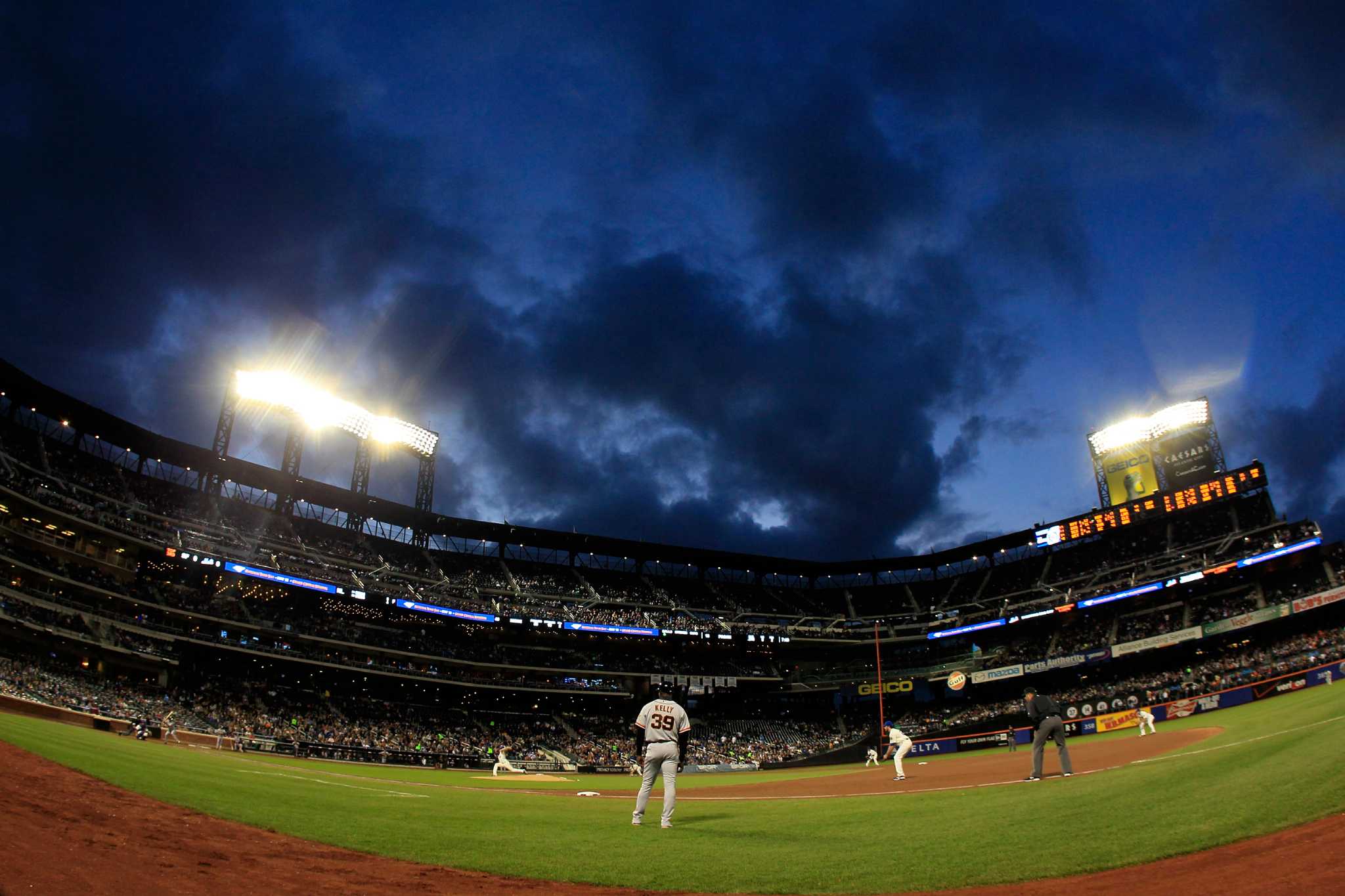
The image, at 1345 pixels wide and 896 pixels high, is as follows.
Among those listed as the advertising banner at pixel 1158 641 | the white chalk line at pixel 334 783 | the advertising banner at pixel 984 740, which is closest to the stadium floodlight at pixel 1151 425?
the advertising banner at pixel 1158 641

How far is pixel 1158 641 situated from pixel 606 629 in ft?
133

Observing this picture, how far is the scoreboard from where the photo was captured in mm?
56469

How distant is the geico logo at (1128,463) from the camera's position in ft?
211

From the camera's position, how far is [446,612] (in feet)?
189

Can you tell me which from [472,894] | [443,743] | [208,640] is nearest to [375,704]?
[443,743]

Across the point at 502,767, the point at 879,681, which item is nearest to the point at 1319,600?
the point at 879,681

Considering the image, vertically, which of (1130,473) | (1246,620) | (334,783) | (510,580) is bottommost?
(334,783)

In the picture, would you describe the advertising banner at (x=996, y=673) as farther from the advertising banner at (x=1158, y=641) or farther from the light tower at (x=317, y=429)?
the light tower at (x=317, y=429)

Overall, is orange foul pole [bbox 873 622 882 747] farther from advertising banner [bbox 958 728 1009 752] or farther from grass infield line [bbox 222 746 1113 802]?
grass infield line [bbox 222 746 1113 802]

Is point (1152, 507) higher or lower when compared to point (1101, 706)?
higher

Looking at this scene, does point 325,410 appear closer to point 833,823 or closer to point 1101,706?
point 833,823

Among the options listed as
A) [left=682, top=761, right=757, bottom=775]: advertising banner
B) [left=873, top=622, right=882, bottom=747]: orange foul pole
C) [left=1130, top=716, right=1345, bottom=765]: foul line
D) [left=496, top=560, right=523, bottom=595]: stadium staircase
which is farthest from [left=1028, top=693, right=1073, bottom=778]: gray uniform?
[left=496, top=560, right=523, bottom=595]: stadium staircase

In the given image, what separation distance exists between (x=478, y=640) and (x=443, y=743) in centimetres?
1226

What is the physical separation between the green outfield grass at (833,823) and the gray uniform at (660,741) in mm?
626
